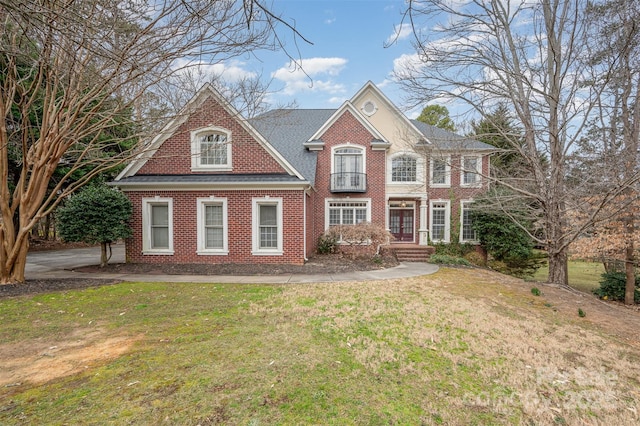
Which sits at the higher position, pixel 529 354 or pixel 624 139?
pixel 624 139

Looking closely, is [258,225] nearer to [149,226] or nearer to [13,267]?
[149,226]

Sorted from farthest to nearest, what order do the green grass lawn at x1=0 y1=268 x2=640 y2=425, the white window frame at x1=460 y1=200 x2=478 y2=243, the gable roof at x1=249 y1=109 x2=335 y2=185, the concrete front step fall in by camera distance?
the white window frame at x1=460 y1=200 x2=478 y2=243 → the gable roof at x1=249 y1=109 x2=335 y2=185 → the concrete front step → the green grass lawn at x1=0 y1=268 x2=640 y2=425

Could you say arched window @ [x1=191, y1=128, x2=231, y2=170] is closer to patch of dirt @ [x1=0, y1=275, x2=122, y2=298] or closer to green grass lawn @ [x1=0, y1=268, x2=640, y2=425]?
patch of dirt @ [x1=0, y1=275, x2=122, y2=298]

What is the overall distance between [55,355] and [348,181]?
13.3m

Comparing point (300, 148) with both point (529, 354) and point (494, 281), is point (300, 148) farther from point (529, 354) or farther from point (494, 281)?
point (529, 354)

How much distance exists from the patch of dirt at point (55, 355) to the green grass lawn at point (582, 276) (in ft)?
55.9

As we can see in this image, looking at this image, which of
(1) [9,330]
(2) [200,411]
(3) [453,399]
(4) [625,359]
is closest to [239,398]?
(2) [200,411]

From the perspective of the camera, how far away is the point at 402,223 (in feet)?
57.7

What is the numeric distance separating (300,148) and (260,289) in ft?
33.8

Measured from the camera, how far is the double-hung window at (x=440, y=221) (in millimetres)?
17422

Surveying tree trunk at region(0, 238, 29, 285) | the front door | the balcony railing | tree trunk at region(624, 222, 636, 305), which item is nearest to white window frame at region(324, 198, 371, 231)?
the balcony railing

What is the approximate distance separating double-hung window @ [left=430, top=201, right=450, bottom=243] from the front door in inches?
50.1

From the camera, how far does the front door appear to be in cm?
1752

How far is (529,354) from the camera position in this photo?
4453 mm
